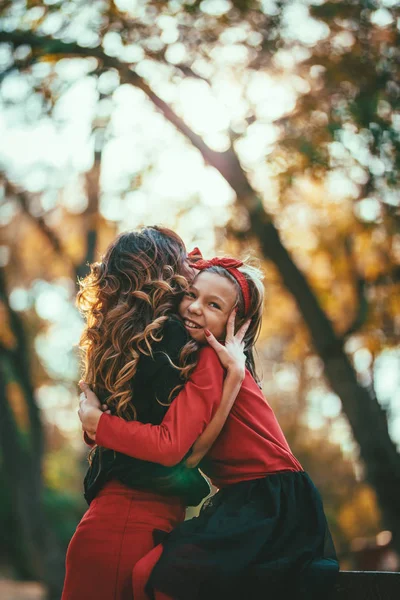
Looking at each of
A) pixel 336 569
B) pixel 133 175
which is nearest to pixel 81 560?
pixel 336 569

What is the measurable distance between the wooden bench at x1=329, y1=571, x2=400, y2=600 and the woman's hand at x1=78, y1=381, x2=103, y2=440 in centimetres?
103

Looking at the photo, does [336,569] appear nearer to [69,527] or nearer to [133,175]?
[133,175]

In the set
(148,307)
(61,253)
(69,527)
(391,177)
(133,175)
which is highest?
(148,307)

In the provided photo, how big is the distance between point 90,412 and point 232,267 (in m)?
0.82

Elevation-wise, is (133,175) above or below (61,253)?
above

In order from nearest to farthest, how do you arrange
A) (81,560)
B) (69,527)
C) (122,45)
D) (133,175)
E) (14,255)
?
(81,560) → (122,45) → (133,175) → (14,255) → (69,527)

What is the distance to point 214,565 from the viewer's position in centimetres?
244

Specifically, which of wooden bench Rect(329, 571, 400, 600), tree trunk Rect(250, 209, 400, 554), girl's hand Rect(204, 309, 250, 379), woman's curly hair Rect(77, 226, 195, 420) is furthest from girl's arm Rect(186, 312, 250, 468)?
tree trunk Rect(250, 209, 400, 554)

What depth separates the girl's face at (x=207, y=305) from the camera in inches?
116

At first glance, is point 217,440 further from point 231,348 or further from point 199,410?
point 231,348

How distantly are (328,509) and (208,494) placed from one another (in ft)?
63.9

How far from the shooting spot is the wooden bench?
2500mm

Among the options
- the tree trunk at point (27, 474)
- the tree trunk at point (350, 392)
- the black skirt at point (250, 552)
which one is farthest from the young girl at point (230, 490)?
the tree trunk at point (27, 474)

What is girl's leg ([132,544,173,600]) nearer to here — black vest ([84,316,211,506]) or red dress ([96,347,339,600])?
red dress ([96,347,339,600])
